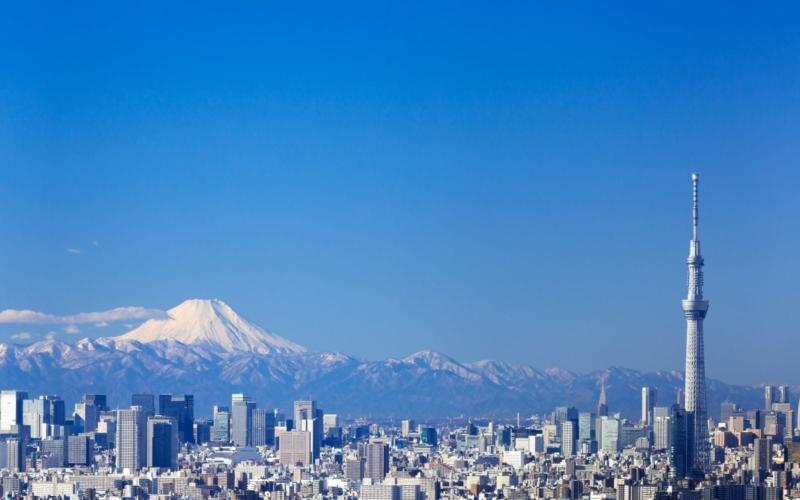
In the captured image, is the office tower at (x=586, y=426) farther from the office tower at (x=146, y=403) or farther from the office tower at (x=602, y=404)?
the office tower at (x=146, y=403)

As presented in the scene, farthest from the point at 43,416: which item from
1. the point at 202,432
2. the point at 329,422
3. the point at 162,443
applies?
the point at 329,422

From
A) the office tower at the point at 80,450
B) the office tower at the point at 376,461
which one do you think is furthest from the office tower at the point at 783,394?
the office tower at the point at 80,450

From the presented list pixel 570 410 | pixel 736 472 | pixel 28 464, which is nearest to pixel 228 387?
pixel 570 410

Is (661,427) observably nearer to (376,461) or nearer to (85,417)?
(376,461)

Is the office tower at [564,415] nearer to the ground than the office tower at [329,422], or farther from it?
farther from it

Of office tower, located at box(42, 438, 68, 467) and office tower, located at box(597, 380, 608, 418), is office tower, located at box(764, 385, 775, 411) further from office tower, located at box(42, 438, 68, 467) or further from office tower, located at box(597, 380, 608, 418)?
office tower, located at box(42, 438, 68, 467)

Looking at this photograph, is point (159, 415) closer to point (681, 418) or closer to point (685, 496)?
point (681, 418)
